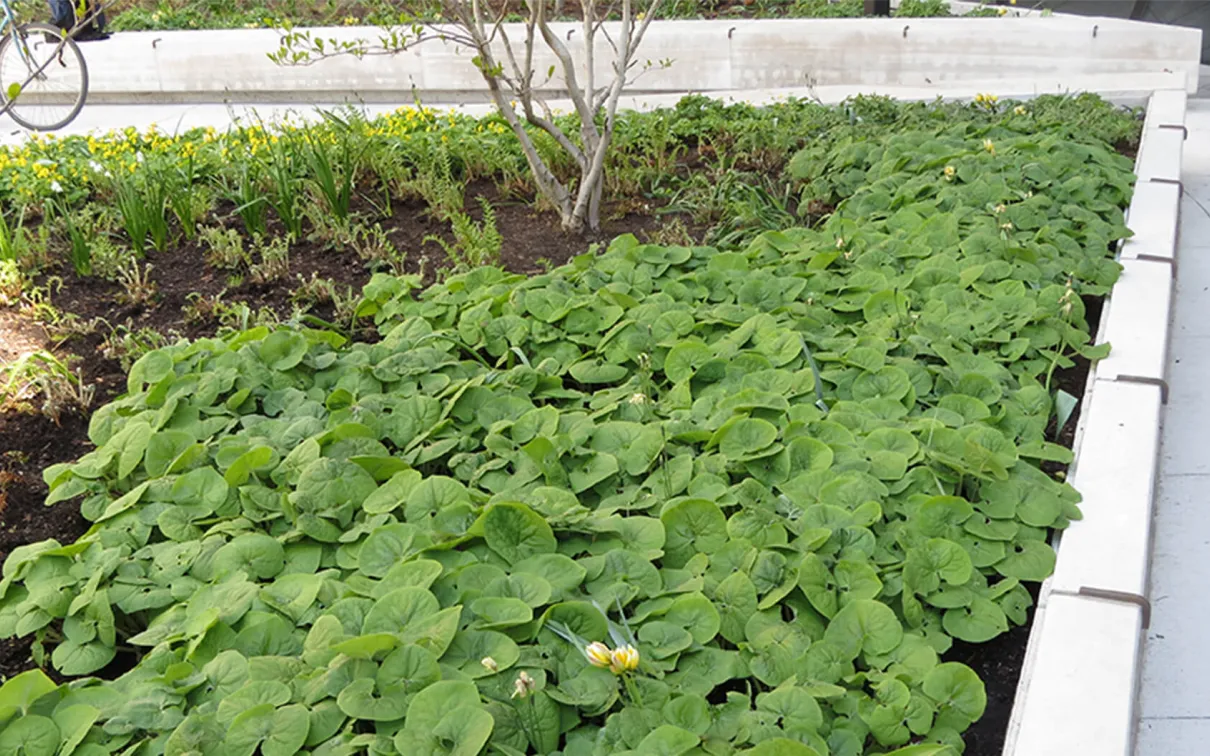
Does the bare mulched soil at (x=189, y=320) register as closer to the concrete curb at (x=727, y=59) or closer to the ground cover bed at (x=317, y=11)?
the concrete curb at (x=727, y=59)

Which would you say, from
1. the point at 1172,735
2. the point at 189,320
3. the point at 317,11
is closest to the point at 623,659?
the point at 1172,735

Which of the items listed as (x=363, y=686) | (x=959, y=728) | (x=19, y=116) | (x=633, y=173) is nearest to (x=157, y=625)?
(x=363, y=686)

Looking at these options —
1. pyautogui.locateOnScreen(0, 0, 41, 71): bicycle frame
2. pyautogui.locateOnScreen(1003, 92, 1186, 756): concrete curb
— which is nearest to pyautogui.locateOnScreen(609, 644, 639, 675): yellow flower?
pyautogui.locateOnScreen(1003, 92, 1186, 756): concrete curb

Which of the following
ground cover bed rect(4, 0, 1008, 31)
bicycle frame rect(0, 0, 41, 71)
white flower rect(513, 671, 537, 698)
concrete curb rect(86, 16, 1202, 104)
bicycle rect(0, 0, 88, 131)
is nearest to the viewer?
white flower rect(513, 671, 537, 698)

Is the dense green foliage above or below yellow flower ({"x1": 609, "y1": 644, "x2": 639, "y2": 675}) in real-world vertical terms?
above

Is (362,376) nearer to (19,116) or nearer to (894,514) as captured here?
(894,514)

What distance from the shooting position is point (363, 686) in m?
1.72

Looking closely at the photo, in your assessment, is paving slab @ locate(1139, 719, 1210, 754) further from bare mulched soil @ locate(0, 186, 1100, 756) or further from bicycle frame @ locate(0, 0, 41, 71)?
bicycle frame @ locate(0, 0, 41, 71)

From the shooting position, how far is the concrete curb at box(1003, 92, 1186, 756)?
1.76 metres

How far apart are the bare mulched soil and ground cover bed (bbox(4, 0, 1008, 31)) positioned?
435 cm

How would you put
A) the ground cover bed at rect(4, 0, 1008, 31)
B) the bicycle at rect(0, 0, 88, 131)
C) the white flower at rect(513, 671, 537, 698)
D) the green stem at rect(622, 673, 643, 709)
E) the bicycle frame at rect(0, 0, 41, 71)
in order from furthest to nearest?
the ground cover bed at rect(4, 0, 1008, 31) → the bicycle at rect(0, 0, 88, 131) → the bicycle frame at rect(0, 0, 41, 71) → the green stem at rect(622, 673, 643, 709) → the white flower at rect(513, 671, 537, 698)

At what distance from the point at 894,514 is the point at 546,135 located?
3142 millimetres

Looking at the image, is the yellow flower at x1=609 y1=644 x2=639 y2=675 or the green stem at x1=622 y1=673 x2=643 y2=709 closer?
Result: the yellow flower at x1=609 y1=644 x2=639 y2=675

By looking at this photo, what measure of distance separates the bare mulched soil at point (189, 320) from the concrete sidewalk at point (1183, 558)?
326mm
